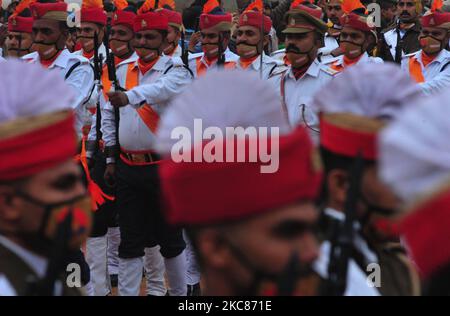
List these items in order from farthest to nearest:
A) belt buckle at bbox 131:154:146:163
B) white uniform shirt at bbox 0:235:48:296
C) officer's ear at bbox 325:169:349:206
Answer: belt buckle at bbox 131:154:146:163, officer's ear at bbox 325:169:349:206, white uniform shirt at bbox 0:235:48:296

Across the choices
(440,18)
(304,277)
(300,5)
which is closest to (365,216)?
(304,277)

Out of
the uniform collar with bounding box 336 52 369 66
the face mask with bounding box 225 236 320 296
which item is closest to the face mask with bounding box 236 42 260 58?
the uniform collar with bounding box 336 52 369 66

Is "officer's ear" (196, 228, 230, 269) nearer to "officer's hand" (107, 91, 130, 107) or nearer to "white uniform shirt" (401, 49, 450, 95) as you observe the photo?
"officer's hand" (107, 91, 130, 107)

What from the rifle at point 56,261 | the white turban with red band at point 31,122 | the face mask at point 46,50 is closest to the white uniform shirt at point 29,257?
the rifle at point 56,261

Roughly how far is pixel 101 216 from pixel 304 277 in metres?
5.79

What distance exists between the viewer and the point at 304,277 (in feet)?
10.0

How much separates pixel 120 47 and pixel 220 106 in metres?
6.36

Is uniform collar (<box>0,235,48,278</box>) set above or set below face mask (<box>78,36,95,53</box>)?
above

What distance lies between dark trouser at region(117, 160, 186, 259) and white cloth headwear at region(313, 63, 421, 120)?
162 inches

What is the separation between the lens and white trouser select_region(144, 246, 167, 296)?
8.25 meters

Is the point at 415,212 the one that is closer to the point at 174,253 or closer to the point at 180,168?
the point at 180,168

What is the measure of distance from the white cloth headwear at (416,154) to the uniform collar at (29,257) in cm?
136

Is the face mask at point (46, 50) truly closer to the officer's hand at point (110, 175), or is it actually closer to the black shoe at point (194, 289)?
the officer's hand at point (110, 175)

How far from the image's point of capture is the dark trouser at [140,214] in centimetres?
782
